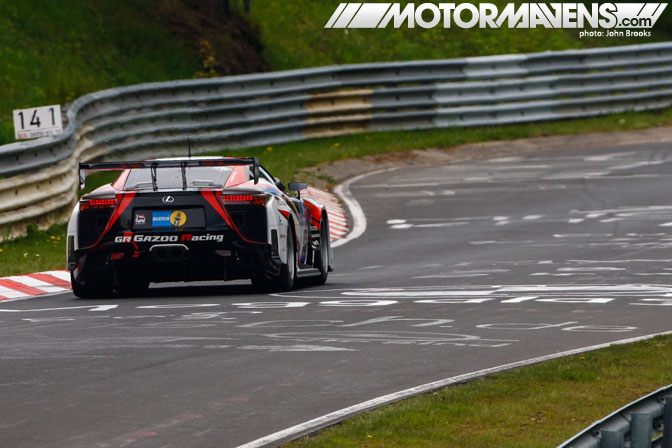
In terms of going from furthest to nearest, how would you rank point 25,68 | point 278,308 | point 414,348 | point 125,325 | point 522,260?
point 25,68 < point 522,260 < point 278,308 < point 125,325 < point 414,348

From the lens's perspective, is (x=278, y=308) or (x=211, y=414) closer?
(x=211, y=414)

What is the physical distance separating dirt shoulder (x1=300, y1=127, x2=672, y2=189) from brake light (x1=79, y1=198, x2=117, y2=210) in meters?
14.1

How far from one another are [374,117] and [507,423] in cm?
2510

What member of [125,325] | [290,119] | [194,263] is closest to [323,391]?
[125,325]

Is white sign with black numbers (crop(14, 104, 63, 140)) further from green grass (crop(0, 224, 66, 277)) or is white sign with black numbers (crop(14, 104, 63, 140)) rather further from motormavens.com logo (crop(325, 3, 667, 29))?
motormavens.com logo (crop(325, 3, 667, 29))

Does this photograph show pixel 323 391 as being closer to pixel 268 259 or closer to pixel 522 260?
pixel 268 259

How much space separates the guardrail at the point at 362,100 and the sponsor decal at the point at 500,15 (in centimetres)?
414

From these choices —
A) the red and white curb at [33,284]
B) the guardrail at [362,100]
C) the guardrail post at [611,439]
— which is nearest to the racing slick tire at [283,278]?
the red and white curb at [33,284]

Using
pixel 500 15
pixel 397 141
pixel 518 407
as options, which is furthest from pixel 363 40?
pixel 518 407

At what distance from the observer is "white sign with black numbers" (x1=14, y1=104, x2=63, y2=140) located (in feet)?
62.7

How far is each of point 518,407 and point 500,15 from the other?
34521mm

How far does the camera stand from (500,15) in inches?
1614

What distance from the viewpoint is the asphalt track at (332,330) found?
7.36 meters

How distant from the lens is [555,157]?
3016cm
